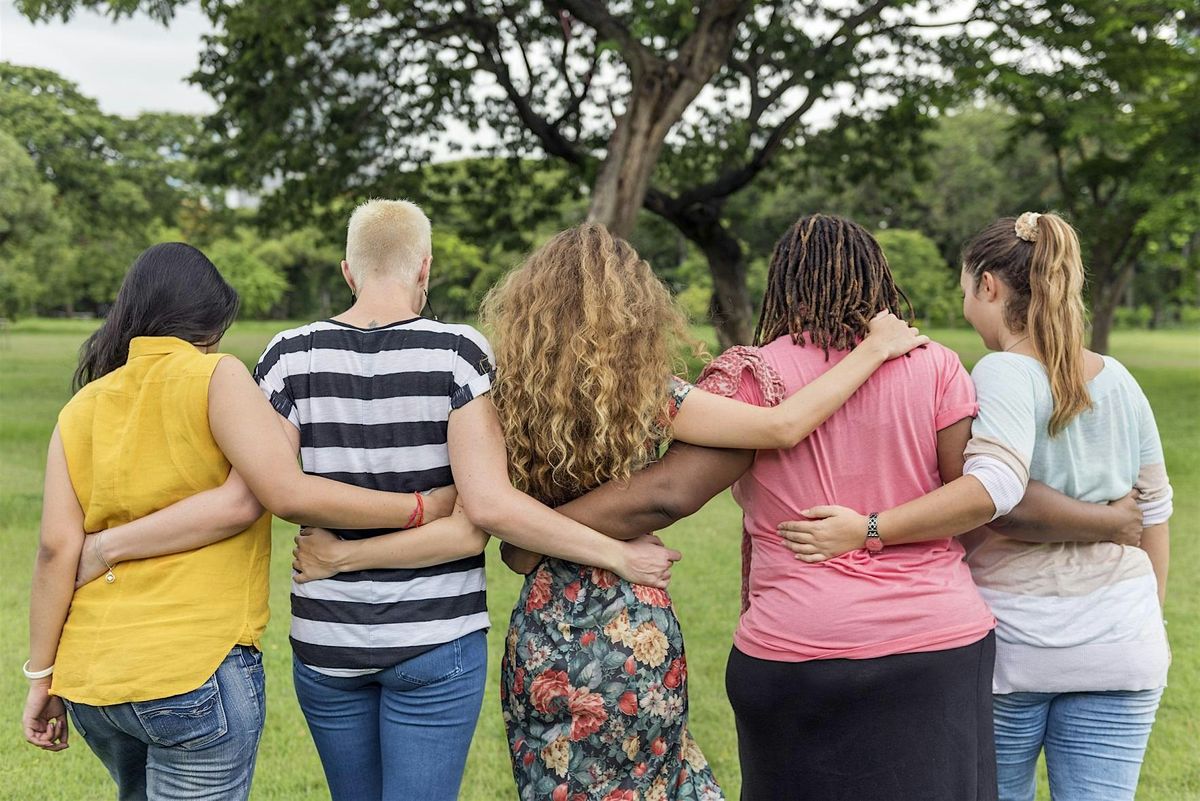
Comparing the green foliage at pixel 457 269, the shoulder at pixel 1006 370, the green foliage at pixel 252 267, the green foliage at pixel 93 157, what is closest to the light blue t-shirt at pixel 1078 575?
the shoulder at pixel 1006 370

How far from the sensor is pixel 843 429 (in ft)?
7.34

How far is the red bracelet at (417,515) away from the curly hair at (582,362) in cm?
22

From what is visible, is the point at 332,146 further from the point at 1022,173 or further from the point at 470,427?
the point at 1022,173

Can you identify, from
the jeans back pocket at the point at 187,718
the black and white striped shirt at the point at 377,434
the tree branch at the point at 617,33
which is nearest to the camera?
the jeans back pocket at the point at 187,718

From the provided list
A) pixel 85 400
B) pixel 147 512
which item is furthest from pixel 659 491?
pixel 85 400

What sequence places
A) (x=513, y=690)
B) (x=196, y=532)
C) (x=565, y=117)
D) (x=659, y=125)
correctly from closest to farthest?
1. (x=196, y=532)
2. (x=513, y=690)
3. (x=659, y=125)
4. (x=565, y=117)

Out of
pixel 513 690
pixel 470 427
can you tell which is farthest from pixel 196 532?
pixel 513 690

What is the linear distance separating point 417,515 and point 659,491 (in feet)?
1.79

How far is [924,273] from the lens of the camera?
46156mm

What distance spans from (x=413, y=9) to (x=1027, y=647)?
543 inches

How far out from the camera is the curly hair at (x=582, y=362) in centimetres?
223

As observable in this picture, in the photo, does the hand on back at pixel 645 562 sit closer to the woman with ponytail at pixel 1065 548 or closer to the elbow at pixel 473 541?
the elbow at pixel 473 541

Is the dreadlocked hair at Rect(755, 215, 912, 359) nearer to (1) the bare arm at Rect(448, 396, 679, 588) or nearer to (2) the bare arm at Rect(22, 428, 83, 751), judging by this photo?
(1) the bare arm at Rect(448, 396, 679, 588)

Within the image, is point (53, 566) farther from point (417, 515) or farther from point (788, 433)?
point (788, 433)
